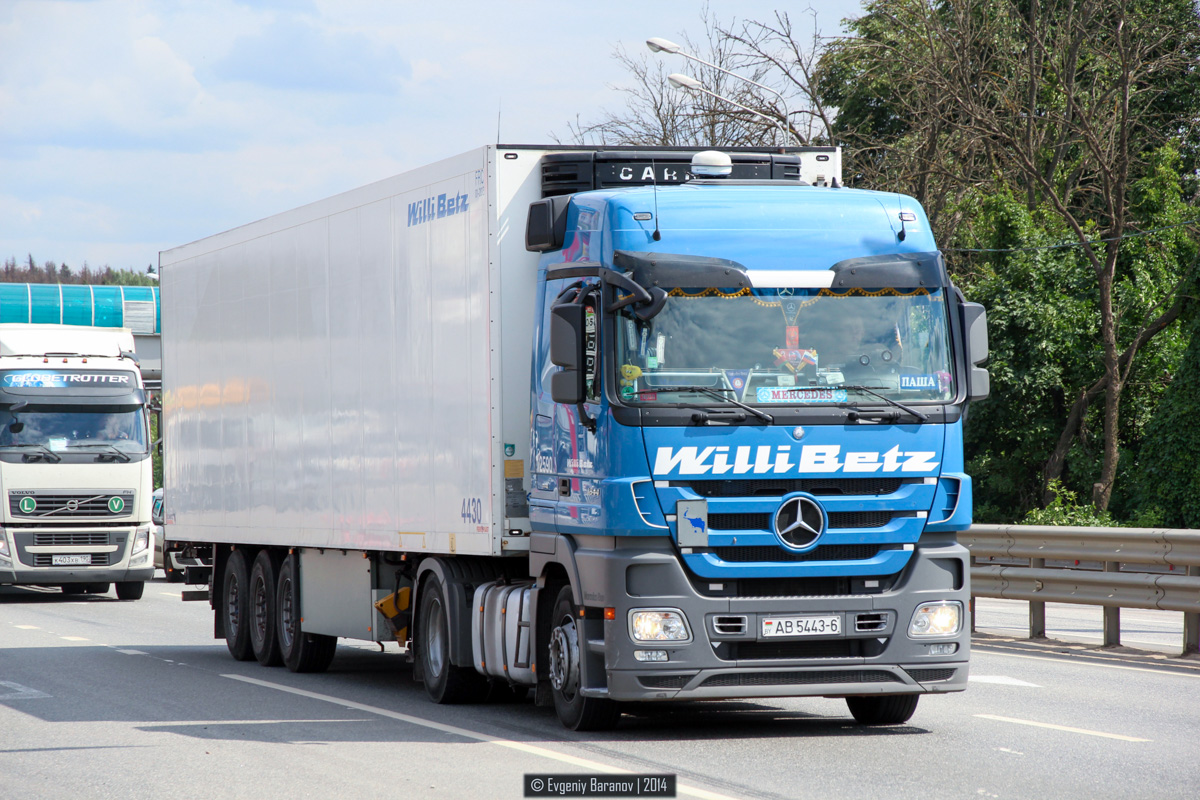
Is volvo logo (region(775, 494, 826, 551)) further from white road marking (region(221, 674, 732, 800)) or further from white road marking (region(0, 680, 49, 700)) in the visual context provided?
white road marking (region(0, 680, 49, 700))

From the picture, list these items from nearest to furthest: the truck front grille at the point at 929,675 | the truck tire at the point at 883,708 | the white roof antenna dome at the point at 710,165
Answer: the truck front grille at the point at 929,675, the truck tire at the point at 883,708, the white roof antenna dome at the point at 710,165

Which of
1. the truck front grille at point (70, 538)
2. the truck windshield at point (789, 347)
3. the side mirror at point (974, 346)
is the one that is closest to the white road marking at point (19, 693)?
the truck windshield at point (789, 347)

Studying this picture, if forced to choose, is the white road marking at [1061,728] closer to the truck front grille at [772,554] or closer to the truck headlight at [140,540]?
the truck front grille at [772,554]

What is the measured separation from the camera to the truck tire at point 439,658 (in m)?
11.4

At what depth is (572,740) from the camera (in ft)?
31.1

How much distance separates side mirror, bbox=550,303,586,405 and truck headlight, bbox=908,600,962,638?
7.41 feet

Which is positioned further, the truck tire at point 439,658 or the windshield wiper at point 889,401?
the truck tire at point 439,658

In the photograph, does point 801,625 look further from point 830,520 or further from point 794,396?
point 794,396

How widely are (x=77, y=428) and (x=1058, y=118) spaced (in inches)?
735

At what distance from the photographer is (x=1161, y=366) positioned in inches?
1344

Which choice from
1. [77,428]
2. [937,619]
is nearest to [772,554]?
[937,619]

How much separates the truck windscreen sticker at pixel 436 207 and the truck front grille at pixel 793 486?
2.90 meters

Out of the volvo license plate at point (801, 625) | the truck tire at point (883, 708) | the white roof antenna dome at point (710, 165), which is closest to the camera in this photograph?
the volvo license plate at point (801, 625)

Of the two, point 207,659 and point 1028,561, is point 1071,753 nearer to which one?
point 1028,561
